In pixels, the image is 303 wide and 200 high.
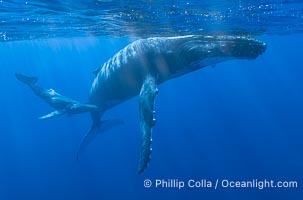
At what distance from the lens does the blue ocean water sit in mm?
19500

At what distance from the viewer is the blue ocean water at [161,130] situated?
1950 cm

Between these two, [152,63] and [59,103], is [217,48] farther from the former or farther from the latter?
[59,103]

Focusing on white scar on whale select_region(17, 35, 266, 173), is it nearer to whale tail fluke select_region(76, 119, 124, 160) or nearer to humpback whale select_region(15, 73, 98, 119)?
humpback whale select_region(15, 73, 98, 119)

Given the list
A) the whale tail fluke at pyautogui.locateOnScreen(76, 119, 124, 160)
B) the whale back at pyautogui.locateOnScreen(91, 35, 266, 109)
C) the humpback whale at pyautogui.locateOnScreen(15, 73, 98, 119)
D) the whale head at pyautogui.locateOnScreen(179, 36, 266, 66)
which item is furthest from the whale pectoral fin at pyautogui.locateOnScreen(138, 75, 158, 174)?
the whale tail fluke at pyautogui.locateOnScreen(76, 119, 124, 160)

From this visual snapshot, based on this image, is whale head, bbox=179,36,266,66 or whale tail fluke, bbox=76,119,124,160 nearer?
whale head, bbox=179,36,266,66

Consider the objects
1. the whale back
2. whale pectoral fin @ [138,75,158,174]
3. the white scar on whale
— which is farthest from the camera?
the whale back

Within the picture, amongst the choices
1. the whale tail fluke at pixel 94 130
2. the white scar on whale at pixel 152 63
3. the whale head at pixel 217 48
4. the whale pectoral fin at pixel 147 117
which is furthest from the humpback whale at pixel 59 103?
the whale head at pixel 217 48

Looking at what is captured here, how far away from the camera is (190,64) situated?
38.9 ft

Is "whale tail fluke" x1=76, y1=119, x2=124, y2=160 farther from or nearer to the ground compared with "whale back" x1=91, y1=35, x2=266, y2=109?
nearer to the ground

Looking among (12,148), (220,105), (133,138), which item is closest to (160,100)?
(220,105)

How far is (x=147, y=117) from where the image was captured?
10430 millimetres

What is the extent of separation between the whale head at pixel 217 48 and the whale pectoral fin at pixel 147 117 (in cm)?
138

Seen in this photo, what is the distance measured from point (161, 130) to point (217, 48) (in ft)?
137

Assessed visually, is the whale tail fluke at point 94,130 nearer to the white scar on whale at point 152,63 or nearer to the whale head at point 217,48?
the white scar on whale at point 152,63
